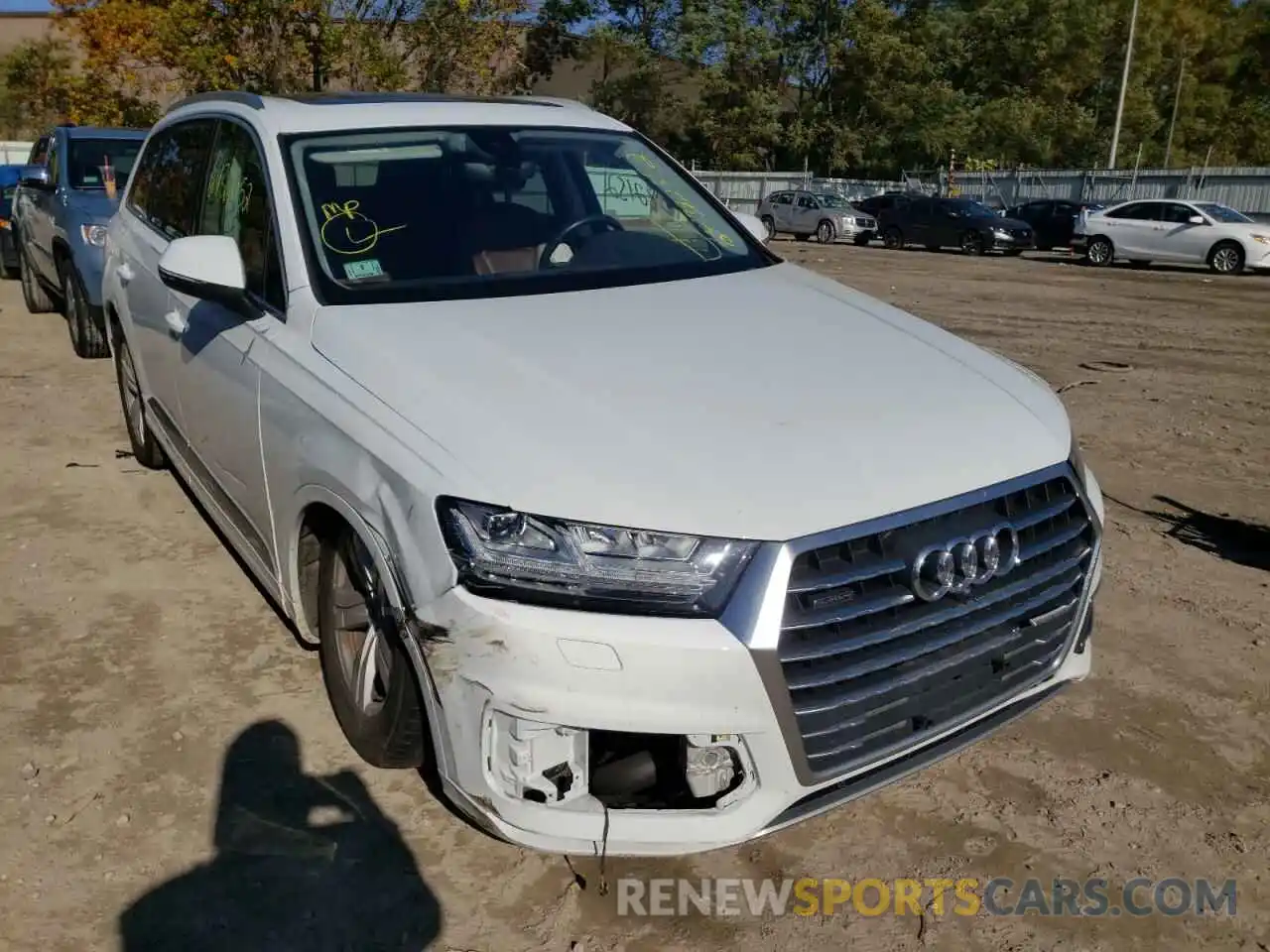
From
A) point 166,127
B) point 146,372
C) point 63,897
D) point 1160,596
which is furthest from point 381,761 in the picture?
point 166,127

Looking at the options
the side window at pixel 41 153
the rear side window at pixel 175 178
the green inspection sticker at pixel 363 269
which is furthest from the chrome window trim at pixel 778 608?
the side window at pixel 41 153

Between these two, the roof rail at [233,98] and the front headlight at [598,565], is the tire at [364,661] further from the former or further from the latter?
the roof rail at [233,98]

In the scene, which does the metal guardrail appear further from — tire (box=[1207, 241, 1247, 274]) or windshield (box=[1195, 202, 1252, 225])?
tire (box=[1207, 241, 1247, 274])

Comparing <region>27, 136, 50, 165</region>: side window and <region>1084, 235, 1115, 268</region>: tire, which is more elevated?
<region>27, 136, 50, 165</region>: side window

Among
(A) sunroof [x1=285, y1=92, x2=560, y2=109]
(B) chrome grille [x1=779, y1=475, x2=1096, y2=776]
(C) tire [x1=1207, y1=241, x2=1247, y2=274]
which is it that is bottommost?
(C) tire [x1=1207, y1=241, x2=1247, y2=274]

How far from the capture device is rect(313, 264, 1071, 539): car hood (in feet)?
7.54

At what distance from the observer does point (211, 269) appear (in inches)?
129

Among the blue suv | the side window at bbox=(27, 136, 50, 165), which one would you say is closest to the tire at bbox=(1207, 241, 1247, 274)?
the blue suv

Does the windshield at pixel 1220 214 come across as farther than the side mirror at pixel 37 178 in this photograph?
Yes

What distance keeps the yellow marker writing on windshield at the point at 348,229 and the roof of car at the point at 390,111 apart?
0.44m

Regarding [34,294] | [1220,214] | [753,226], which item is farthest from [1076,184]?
[753,226]

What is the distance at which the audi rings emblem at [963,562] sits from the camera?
2391 mm

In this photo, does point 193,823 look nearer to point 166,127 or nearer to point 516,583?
point 516,583

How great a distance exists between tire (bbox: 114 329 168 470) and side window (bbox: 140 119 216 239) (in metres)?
0.73
